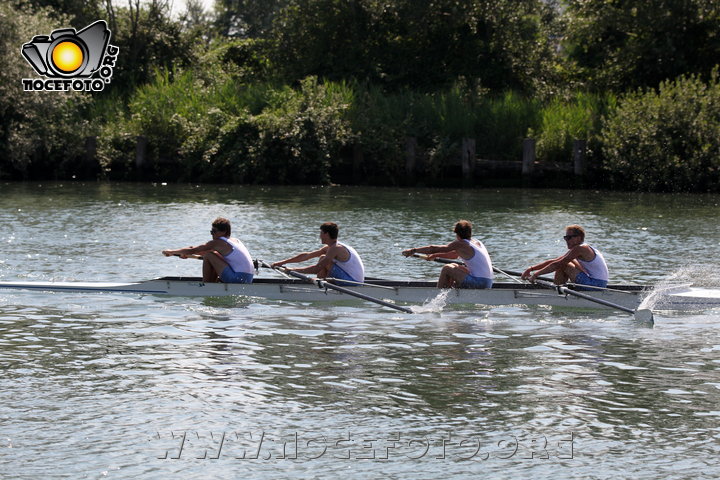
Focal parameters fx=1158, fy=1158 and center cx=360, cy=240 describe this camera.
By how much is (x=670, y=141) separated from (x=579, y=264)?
1054 inches

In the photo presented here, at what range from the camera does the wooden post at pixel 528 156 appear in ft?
154

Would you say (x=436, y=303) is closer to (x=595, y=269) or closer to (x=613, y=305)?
(x=595, y=269)

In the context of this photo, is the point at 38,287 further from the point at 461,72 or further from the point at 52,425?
the point at 461,72

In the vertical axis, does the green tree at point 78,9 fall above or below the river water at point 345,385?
above

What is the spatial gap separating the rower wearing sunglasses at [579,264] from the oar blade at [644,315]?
1328mm

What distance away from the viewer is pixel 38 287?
20.9m

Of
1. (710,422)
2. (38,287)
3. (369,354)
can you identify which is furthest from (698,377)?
(38,287)

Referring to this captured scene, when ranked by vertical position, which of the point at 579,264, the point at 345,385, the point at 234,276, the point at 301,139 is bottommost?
the point at 345,385

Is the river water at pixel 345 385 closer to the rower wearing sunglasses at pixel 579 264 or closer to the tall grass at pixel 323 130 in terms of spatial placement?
the rower wearing sunglasses at pixel 579 264

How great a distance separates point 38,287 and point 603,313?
9981 millimetres

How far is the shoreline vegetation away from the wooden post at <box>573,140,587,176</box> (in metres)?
0.07

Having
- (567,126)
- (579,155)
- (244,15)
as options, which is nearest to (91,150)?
(567,126)

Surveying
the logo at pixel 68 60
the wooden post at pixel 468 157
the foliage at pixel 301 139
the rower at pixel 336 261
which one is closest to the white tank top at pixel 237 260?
the rower at pixel 336 261

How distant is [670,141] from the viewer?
146ft
